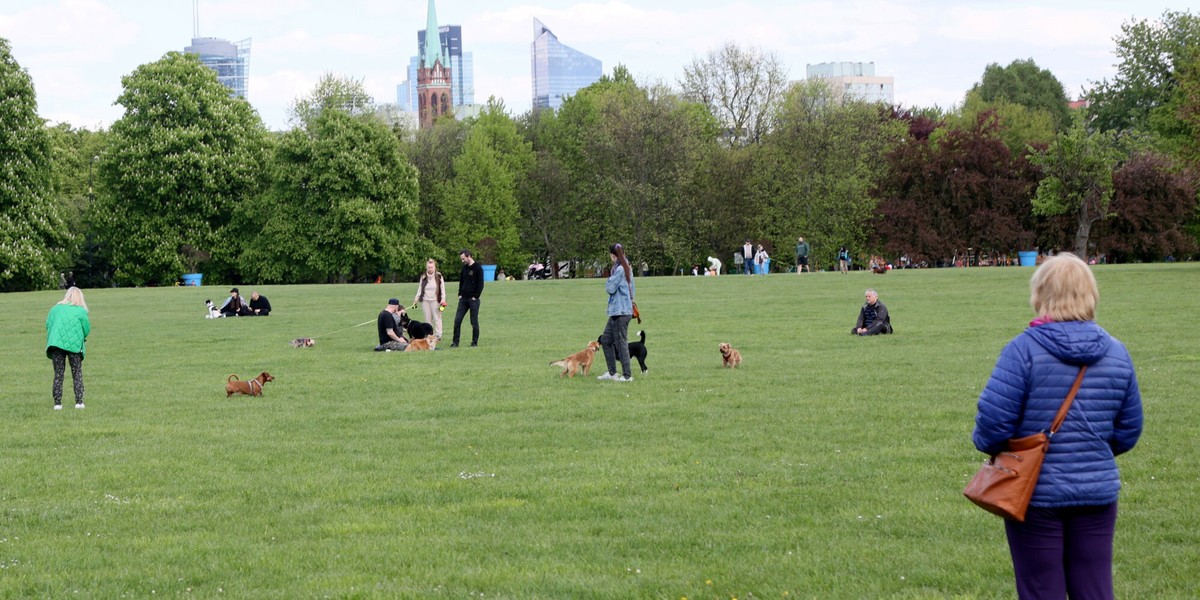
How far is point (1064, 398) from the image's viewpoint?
203 inches

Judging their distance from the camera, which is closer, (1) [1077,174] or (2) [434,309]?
(2) [434,309]

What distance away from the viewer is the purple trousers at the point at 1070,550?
5.17 m

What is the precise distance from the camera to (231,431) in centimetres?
1412

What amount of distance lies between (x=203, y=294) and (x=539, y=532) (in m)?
42.9

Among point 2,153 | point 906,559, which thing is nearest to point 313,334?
point 906,559

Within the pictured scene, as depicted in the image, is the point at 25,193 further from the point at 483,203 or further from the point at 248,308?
the point at 248,308

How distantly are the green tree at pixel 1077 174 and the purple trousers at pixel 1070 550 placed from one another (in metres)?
57.9

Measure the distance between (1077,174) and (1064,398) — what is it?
60500 millimetres

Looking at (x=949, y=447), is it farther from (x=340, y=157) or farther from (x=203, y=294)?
(x=340, y=157)

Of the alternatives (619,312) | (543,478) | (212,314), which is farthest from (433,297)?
(543,478)

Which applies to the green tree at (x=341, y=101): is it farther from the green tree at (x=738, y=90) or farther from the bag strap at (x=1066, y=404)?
the bag strap at (x=1066, y=404)

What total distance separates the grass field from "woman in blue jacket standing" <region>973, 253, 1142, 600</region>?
1632mm

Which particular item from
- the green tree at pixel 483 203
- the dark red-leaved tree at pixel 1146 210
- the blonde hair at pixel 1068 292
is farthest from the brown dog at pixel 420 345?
the green tree at pixel 483 203

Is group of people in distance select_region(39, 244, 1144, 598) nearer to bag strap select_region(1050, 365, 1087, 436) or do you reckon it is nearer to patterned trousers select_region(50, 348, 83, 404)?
bag strap select_region(1050, 365, 1087, 436)
